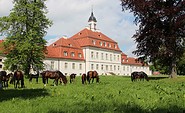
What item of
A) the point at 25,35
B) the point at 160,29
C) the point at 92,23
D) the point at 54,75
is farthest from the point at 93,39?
the point at 54,75

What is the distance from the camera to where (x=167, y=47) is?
33656mm

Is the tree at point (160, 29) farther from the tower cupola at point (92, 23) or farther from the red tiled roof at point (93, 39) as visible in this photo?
the tower cupola at point (92, 23)

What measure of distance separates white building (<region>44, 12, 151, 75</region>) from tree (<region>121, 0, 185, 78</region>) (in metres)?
39.2

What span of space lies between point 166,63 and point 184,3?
340 inches

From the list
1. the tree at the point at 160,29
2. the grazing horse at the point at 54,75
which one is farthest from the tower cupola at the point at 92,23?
the grazing horse at the point at 54,75

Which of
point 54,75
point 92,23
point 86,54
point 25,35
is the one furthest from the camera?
point 92,23

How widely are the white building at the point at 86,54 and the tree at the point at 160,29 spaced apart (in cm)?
3923

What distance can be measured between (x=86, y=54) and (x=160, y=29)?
52474 millimetres

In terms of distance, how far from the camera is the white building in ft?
255

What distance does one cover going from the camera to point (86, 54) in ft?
281

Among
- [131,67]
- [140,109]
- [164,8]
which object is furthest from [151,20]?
[131,67]

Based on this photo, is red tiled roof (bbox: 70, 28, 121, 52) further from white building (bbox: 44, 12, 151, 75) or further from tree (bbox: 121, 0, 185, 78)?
tree (bbox: 121, 0, 185, 78)

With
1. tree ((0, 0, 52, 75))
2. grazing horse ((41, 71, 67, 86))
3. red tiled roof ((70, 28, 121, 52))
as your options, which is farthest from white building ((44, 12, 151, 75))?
grazing horse ((41, 71, 67, 86))

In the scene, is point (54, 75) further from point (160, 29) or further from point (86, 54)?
point (86, 54)
